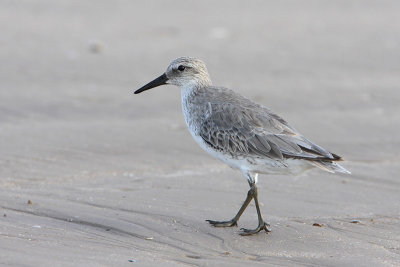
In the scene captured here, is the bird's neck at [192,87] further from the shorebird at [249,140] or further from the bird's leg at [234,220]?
the bird's leg at [234,220]

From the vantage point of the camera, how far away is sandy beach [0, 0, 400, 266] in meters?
5.88

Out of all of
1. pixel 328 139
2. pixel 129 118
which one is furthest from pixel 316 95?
pixel 129 118

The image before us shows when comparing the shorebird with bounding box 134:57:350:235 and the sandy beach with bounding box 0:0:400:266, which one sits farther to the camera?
the shorebird with bounding box 134:57:350:235

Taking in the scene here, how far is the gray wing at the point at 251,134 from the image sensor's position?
6.31 metres

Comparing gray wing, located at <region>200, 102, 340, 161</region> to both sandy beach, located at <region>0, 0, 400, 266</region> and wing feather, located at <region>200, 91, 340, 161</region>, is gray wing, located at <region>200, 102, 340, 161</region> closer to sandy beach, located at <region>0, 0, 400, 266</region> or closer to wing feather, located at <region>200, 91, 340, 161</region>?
wing feather, located at <region>200, 91, 340, 161</region>

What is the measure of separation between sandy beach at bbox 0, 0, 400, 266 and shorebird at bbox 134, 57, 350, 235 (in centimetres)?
46

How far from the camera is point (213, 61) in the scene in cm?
1199

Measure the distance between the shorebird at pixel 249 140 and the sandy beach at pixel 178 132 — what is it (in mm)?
462

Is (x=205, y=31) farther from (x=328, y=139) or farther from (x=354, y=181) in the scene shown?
(x=354, y=181)

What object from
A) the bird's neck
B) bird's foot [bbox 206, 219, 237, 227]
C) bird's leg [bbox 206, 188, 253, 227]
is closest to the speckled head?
the bird's neck

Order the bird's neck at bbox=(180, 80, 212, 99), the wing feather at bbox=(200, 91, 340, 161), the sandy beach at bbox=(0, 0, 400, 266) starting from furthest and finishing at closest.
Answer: the bird's neck at bbox=(180, 80, 212, 99) → the wing feather at bbox=(200, 91, 340, 161) → the sandy beach at bbox=(0, 0, 400, 266)

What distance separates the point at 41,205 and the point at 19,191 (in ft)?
1.69

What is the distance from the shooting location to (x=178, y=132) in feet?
30.0

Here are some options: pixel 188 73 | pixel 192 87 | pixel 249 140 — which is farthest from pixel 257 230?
pixel 188 73
